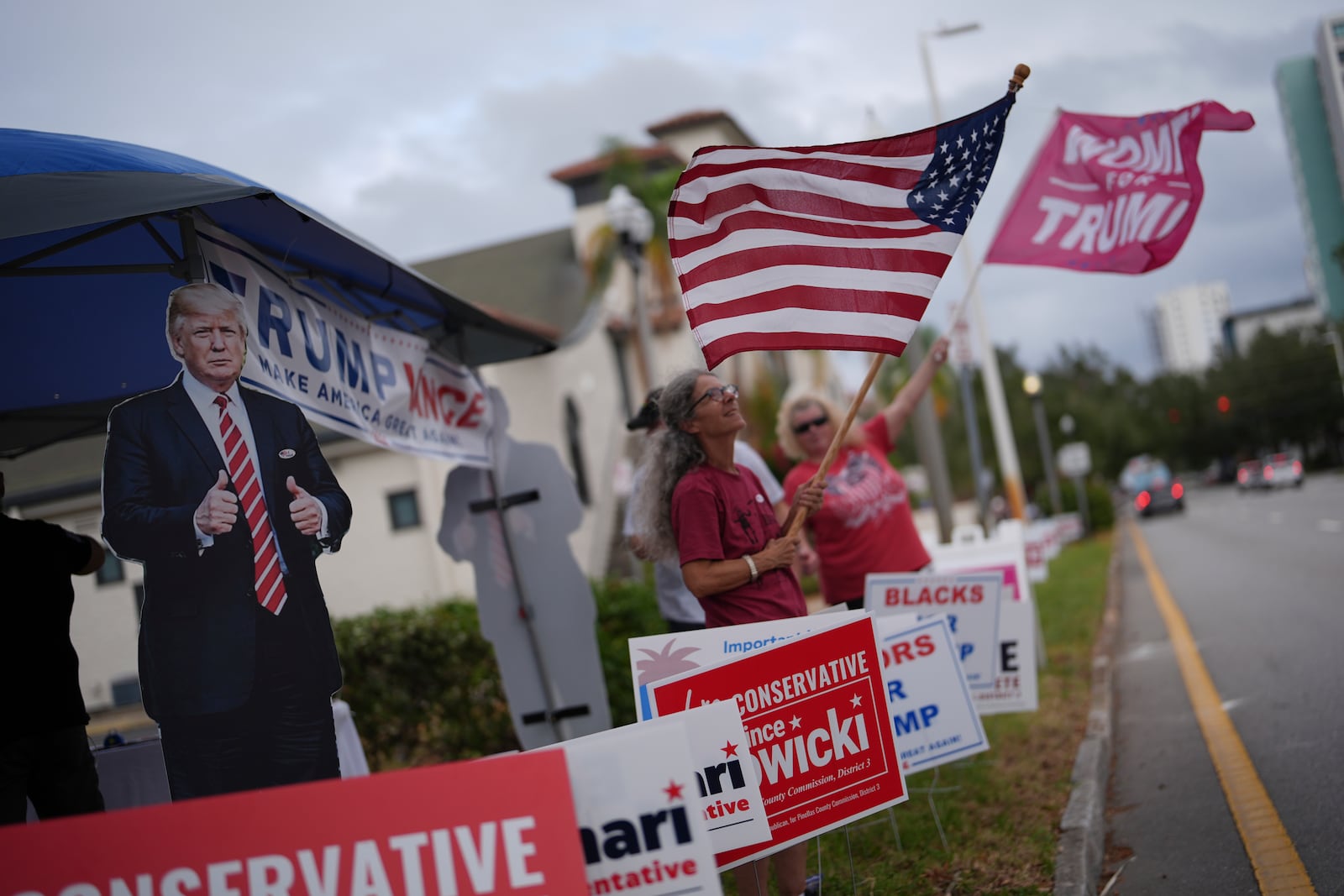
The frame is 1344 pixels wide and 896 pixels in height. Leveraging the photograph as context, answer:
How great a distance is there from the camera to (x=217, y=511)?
155 inches

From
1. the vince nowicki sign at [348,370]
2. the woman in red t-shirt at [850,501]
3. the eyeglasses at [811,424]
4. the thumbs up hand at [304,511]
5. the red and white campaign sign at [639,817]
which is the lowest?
the red and white campaign sign at [639,817]

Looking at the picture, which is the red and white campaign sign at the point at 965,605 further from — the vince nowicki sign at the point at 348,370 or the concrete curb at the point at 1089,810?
the vince nowicki sign at the point at 348,370

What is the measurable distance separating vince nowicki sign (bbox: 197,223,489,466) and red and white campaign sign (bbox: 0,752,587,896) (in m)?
1.82

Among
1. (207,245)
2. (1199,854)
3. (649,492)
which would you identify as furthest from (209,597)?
(1199,854)

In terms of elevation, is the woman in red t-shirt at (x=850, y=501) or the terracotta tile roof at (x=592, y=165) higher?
the terracotta tile roof at (x=592, y=165)

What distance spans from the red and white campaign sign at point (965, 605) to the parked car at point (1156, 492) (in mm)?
49516

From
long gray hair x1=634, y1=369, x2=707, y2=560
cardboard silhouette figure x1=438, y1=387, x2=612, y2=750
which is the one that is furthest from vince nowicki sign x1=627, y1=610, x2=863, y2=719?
cardboard silhouette figure x1=438, y1=387, x2=612, y2=750

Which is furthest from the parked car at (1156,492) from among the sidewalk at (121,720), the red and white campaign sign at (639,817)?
the red and white campaign sign at (639,817)

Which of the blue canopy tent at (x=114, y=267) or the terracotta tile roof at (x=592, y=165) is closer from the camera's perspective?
the blue canopy tent at (x=114, y=267)

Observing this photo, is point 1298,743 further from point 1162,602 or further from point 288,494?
point 1162,602

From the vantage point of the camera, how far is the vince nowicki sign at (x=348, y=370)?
4402mm

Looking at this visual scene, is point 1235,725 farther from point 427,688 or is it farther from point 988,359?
point 988,359

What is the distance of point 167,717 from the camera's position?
390 cm

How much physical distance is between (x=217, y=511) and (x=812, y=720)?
6.79 feet
